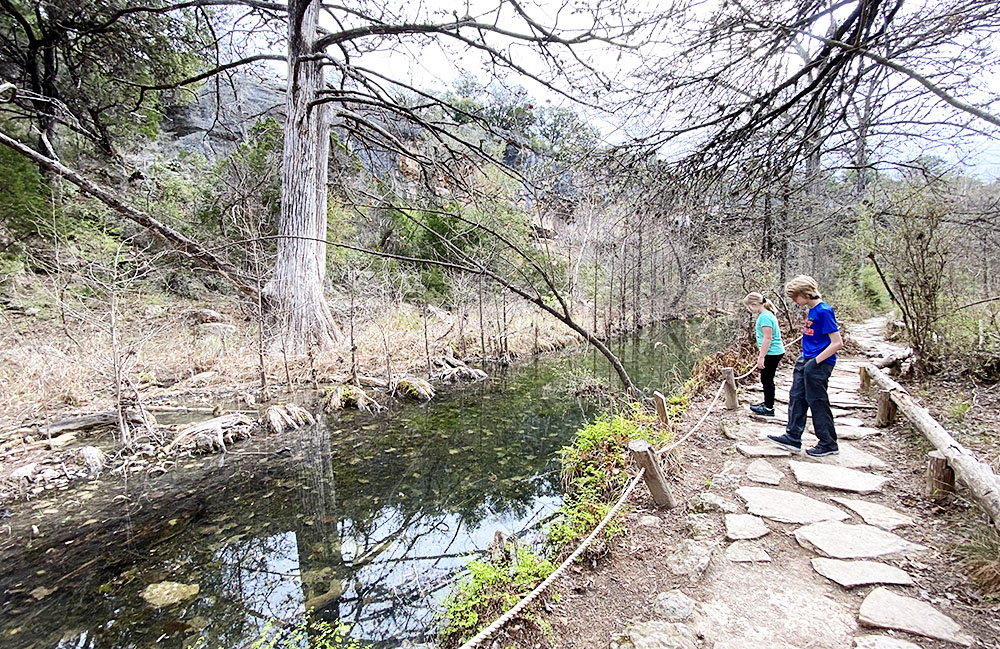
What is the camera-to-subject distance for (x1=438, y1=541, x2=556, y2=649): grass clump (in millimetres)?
2387

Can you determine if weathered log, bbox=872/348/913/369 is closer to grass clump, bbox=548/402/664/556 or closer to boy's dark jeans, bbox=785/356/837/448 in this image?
boy's dark jeans, bbox=785/356/837/448

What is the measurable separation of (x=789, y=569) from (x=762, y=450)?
181cm

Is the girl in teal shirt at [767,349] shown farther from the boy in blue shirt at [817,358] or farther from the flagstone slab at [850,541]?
the flagstone slab at [850,541]

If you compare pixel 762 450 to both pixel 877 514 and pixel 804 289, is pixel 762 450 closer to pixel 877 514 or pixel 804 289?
pixel 877 514

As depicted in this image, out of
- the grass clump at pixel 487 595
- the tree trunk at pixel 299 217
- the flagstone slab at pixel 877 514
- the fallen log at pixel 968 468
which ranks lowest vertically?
the grass clump at pixel 487 595

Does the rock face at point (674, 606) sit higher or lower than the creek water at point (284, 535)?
higher

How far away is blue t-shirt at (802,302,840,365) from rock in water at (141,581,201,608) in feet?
17.2

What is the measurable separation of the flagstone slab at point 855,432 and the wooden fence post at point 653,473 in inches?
85.6

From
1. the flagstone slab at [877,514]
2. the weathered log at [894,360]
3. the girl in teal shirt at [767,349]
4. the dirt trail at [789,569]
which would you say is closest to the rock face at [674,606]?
the dirt trail at [789,569]

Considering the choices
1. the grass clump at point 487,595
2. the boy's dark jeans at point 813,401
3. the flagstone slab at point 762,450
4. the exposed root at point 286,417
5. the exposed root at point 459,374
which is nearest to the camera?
the grass clump at point 487,595

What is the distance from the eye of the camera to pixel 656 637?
210 centimetres

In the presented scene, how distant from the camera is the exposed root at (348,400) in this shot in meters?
7.52

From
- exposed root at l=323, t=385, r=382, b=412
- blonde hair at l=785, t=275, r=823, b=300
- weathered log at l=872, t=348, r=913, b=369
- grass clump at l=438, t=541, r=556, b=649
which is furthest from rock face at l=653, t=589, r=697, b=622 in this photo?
exposed root at l=323, t=385, r=382, b=412

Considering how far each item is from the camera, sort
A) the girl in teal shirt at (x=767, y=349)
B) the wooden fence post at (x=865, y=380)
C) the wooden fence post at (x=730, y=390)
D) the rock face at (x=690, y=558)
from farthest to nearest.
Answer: the wooden fence post at (x=865, y=380) → the wooden fence post at (x=730, y=390) → the girl in teal shirt at (x=767, y=349) → the rock face at (x=690, y=558)
